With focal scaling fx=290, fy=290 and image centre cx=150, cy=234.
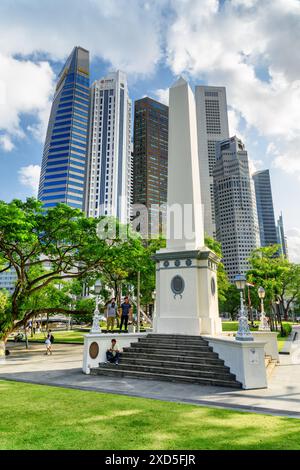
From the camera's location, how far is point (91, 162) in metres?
128

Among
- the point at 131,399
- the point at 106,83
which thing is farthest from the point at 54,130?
the point at 131,399

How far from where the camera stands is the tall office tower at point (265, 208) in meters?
143

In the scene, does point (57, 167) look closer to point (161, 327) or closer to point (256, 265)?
point (256, 265)

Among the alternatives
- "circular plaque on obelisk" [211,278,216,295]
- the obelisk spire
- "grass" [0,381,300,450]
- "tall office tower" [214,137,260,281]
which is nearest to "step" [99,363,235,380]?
"grass" [0,381,300,450]

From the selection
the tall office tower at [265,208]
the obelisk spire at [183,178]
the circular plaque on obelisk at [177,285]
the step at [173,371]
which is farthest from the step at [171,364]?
the tall office tower at [265,208]

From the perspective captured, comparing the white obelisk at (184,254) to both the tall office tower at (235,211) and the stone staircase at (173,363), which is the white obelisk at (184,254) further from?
the tall office tower at (235,211)

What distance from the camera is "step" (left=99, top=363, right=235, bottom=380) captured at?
924 cm

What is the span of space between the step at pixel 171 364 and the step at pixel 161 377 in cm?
54

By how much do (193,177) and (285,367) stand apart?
947 cm

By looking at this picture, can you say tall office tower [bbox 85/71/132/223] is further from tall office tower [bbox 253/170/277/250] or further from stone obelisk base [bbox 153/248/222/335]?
stone obelisk base [bbox 153/248/222/335]

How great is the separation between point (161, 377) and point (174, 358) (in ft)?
3.68

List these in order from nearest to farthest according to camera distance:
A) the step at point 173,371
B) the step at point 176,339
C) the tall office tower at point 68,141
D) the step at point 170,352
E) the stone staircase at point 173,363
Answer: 1. the step at point 173,371
2. the stone staircase at point 173,363
3. the step at point 170,352
4. the step at point 176,339
5. the tall office tower at point 68,141

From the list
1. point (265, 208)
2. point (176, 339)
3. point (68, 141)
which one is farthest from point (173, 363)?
point (265, 208)

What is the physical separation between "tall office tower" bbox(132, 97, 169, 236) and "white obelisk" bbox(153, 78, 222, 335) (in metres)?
113
